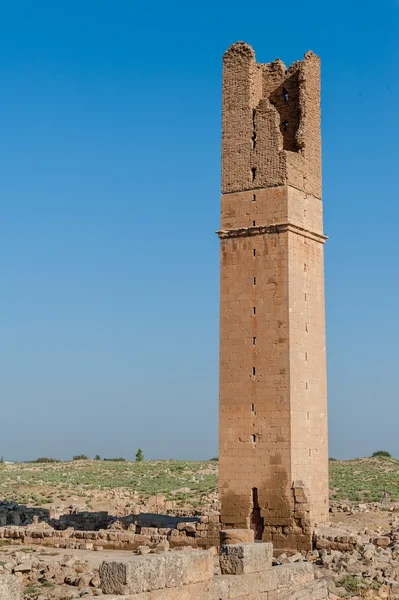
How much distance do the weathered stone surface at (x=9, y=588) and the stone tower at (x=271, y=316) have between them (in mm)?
12846

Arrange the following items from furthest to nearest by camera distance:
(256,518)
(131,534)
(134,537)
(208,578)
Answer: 1. (131,534)
2. (134,537)
3. (256,518)
4. (208,578)

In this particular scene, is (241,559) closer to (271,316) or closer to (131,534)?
(271,316)

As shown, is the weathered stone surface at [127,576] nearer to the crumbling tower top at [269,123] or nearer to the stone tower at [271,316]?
the stone tower at [271,316]

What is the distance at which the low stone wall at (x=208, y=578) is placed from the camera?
9.13 m

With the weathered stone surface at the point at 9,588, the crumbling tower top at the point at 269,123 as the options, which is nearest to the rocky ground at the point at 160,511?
the weathered stone surface at the point at 9,588

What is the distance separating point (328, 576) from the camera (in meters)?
16.8

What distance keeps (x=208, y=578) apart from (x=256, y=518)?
11438mm

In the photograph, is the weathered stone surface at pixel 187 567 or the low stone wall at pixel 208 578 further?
the weathered stone surface at pixel 187 567

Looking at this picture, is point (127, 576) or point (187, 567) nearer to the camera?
point (127, 576)

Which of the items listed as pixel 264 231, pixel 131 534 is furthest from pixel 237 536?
pixel 264 231

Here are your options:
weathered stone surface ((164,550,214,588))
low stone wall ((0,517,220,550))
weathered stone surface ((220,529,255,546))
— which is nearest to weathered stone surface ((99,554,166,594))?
weathered stone surface ((164,550,214,588))

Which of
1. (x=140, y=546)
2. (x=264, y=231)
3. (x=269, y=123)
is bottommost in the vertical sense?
(x=140, y=546)

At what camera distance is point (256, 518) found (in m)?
21.5

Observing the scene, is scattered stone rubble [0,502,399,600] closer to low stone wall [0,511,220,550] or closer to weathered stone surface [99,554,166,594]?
low stone wall [0,511,220,550]
